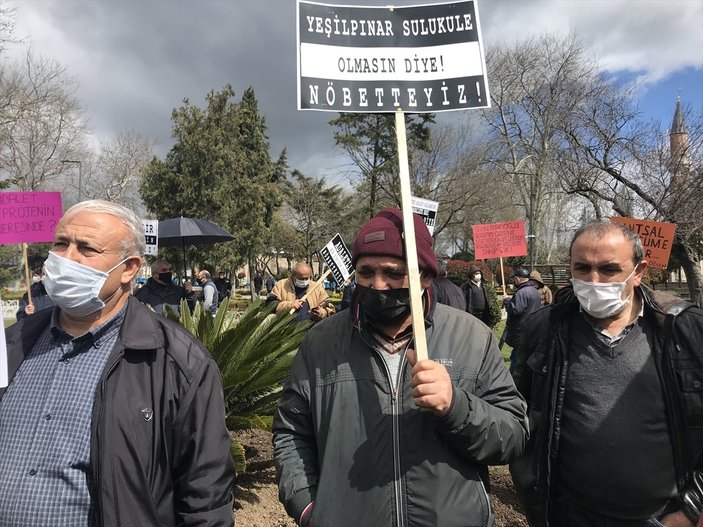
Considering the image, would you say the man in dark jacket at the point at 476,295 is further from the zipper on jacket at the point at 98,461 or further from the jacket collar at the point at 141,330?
the zipper on jacket at the point at 98,461

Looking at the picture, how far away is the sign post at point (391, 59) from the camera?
218 centimetres

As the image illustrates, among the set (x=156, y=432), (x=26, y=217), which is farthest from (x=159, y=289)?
(x=156, y=432)

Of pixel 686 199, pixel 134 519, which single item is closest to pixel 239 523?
pixel 134 519

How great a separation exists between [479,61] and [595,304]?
1.22 meters

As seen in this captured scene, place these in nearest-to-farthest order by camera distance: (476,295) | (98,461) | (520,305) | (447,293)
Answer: (98,461), (447,293), (520,305), (476,295)

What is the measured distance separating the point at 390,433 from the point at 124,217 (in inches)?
54.6

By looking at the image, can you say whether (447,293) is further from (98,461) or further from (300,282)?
(98,461)

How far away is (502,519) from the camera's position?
3.82 m

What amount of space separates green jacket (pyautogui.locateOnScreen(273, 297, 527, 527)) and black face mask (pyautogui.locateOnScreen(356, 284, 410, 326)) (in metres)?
0.07

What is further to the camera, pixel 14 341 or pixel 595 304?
pixel 595 304

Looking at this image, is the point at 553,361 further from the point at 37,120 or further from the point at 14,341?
the point at 37,120

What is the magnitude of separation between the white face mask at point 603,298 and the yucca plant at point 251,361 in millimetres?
2419

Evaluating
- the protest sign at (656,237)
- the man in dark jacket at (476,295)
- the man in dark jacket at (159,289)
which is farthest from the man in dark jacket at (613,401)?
the man in dark jacket at (476,295)

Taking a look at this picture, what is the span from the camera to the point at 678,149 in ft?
36.7
